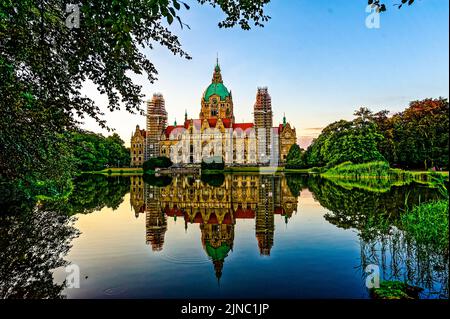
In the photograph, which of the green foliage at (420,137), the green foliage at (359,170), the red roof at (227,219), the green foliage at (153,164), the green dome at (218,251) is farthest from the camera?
the green foliage at (153,164)

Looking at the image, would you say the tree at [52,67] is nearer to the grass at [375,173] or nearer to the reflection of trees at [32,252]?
the reflection of trees at [32,252]

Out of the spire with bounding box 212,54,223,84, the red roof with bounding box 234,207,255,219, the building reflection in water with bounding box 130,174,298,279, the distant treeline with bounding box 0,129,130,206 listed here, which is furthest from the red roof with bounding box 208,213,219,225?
the spire with bounding box 212,54,223,84

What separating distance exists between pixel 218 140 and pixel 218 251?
63068 millimetres

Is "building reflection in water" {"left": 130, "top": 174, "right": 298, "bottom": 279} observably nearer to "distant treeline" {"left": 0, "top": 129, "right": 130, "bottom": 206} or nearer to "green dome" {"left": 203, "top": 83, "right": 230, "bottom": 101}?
"distant treeline" {"left": 0, "top": 129, "right": 130, "bottom": 206}

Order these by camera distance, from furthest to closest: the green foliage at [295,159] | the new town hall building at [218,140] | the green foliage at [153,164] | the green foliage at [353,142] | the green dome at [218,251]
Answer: the new town hall building at [218,140] → the green foliage at [153,164] → the green foliage at [295,159] → the green foliage at [353,142] → the green dome at [218,251]

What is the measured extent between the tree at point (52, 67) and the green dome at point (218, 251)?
3.31 meters

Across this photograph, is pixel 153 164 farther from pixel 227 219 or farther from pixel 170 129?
pixel 227 219

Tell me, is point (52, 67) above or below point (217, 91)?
below

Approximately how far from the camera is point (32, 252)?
18.7ft

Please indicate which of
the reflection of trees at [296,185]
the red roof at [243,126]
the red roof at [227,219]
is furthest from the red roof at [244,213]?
the red roof at [243,126]

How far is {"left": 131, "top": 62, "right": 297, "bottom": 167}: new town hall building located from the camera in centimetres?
6625

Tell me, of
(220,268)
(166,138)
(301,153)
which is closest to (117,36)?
(220,268)

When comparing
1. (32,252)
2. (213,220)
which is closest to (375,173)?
(213,220)

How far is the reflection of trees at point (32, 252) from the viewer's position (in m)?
4.21
